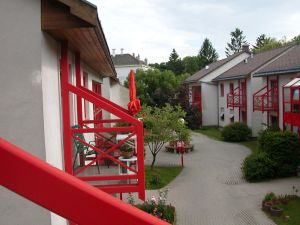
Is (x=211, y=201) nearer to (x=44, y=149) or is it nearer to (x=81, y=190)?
(x=44, y=149)

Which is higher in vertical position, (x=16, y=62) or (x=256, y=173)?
(x=16, y=62)

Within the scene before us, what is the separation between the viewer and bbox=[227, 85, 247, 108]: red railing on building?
34.6 meters

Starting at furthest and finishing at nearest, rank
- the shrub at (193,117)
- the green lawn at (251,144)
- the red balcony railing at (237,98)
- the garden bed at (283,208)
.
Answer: the shrub at (193,117) < the red balcony railing at (237,98) < the green lawn at (251,144) < the garden bed at (283,208)

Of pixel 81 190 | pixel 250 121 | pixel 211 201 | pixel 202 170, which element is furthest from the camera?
pixel 250 121

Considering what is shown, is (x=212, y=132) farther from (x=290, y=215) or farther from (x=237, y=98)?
(x=290, y=215)

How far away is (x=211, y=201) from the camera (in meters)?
16.6

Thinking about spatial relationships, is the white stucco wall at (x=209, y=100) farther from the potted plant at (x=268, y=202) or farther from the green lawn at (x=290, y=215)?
the green lawn at (x=290, y=215)

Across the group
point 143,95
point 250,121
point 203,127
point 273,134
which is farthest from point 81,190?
point 143,95

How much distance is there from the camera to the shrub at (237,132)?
32.0 m

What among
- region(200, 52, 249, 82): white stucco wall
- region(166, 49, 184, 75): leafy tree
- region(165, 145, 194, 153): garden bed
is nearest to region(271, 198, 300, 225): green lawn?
region(165, 145, 194, 153): garden bed

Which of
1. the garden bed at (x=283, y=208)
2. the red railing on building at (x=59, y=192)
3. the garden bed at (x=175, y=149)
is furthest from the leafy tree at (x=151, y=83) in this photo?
the red railing on building at (x=59, y=192)

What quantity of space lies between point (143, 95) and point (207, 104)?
9414 mm

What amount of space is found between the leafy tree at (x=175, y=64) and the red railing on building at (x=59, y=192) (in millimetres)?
81571

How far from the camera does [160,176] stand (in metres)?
21.1
